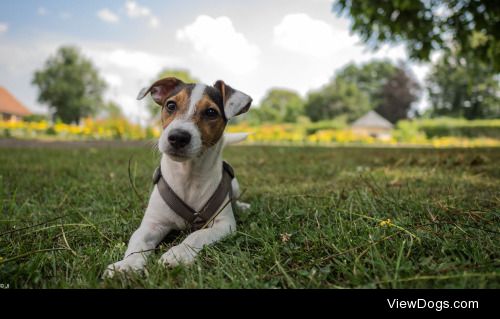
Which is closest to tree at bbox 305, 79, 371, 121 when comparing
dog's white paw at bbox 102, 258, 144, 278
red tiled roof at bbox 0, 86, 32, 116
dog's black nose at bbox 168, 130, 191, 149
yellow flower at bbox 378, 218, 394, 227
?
red tiled roof at bbox 0, 86, 32, 116

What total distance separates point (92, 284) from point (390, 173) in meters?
4.00

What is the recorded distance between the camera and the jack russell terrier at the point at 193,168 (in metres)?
2.01

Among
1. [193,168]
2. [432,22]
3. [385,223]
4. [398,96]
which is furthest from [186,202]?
[398,96]

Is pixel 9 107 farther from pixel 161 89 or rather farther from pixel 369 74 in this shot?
pixel 369 74

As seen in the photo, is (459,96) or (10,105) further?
(459,96)

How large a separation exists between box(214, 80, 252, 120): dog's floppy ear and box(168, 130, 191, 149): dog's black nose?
44cm

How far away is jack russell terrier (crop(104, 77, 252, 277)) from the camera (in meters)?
2.01

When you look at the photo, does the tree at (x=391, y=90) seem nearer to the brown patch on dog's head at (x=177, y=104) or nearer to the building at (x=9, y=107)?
the building at (x=9, y=107)

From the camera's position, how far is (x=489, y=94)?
175 feet

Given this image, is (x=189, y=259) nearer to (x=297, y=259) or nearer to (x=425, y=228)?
(x=297, y=259)

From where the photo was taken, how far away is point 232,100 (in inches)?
93.8

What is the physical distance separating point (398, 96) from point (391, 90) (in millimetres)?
2025

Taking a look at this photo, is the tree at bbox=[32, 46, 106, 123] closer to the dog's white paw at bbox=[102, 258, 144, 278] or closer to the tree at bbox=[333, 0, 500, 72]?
the tree at bbox=[333, 0, 500, 72]

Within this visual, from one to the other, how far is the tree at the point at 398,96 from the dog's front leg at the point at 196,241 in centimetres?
6447
